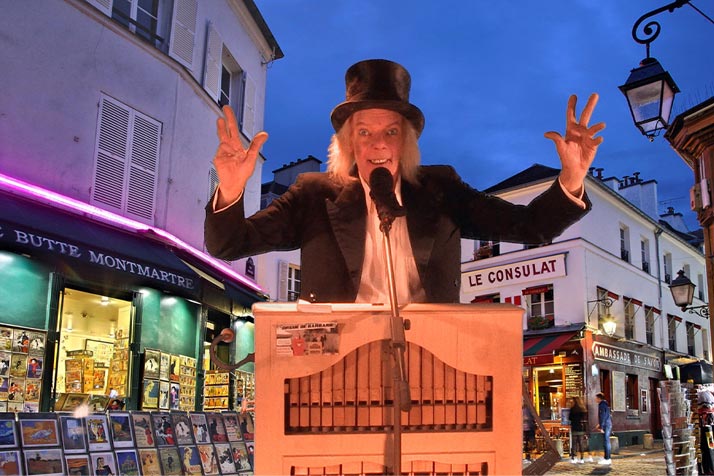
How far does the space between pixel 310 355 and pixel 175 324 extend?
9.18 m

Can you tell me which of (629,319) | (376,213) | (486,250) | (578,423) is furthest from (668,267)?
(376,213)

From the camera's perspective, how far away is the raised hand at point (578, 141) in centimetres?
196

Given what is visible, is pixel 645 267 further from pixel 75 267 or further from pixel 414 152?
pixel 414 152

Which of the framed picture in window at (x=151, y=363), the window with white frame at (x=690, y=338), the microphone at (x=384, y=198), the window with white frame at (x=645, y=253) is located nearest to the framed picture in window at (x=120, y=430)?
the microphone at (x=384, y=198)

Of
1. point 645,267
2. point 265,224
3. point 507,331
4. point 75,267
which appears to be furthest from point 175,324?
point 645,267

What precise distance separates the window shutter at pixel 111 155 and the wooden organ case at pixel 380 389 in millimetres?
8285

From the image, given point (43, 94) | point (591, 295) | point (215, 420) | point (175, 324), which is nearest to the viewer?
point (215, 420)

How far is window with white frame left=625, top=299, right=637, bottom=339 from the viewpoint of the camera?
69.5 ft

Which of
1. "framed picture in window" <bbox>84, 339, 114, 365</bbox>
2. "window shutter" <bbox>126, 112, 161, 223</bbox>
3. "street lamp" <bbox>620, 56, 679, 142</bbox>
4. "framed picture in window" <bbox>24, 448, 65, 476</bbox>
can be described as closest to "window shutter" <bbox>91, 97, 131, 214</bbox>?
"window shutter" <bbox>126, 112, 161, 223</bbox>

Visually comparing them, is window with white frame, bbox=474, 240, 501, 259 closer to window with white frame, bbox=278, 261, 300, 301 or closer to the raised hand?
window with white frame, bbox=278, 261, 300, 301

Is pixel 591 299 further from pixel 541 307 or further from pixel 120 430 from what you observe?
pixel 120 430

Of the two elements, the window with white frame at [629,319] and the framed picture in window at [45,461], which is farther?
the window with white frame at [629,319]

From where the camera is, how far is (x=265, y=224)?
210 cm

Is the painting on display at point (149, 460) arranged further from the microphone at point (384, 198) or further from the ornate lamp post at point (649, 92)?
the ornate lamp post at point (649, 92)
